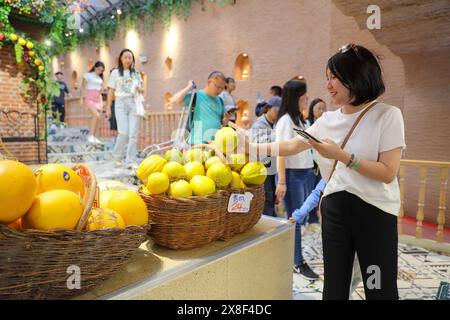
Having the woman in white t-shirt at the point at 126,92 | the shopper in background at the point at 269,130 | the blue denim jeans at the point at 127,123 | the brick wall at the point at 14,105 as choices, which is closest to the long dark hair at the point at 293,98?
the shopper in background at the point at 269,130

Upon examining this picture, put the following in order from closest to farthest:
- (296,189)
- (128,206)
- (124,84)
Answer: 1. (128,206)
2. (296,189)
3. (124,84)

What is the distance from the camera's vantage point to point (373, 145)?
121cm

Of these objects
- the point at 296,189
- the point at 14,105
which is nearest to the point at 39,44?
the point at 14,105

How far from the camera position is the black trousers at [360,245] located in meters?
1.22

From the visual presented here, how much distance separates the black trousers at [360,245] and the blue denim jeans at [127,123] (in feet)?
12.1

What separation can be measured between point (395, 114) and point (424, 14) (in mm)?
1873

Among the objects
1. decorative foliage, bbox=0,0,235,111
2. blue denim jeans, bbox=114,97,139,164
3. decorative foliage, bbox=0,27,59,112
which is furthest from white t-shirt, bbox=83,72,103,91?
blue denim jeans, bbox=114,97,139,164

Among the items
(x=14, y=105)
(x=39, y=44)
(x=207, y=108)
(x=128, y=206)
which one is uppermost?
(x=39, y=44)

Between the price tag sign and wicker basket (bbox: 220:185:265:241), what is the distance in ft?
0.05

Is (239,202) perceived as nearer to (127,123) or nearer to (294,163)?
(294,163)

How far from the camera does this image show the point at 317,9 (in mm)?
6090

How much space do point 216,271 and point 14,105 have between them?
4964 mm

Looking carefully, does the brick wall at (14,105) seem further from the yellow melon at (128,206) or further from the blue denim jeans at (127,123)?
the yellow melon at (128,206)

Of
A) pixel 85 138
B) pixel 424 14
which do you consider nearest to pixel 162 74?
pixel 85 138
